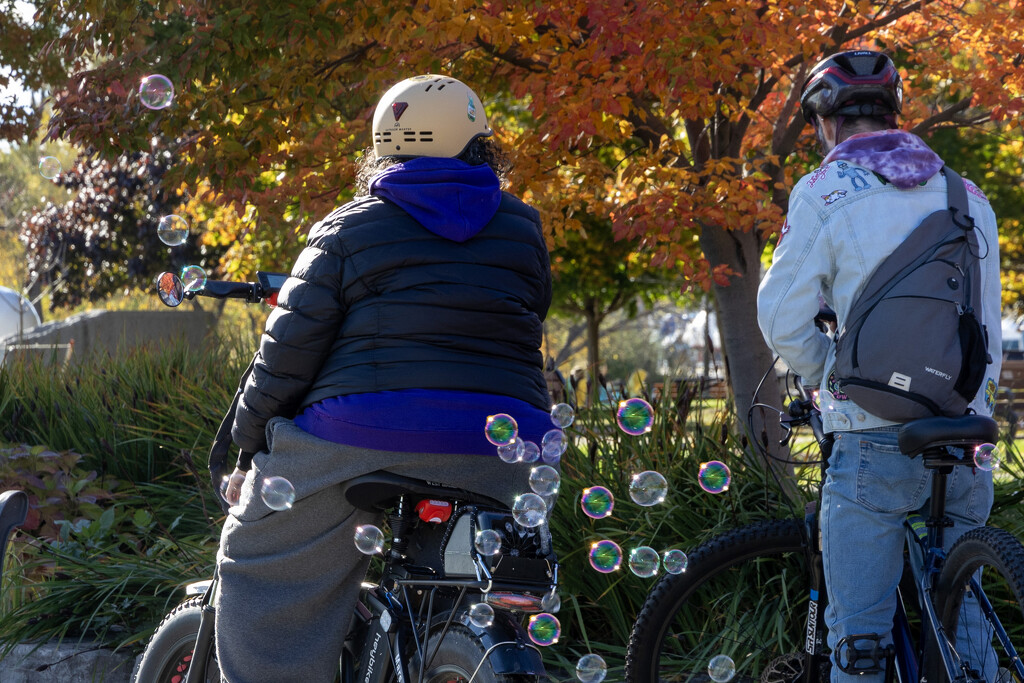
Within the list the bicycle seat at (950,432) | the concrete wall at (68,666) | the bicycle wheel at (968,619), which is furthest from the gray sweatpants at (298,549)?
the concrete wall at (68,666)

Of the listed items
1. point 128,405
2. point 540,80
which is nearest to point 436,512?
point 540,80

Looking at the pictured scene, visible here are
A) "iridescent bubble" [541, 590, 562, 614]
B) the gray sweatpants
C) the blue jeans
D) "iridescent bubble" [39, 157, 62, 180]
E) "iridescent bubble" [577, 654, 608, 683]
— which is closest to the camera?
"iridescent bubble" [541, 590, 562, 614]

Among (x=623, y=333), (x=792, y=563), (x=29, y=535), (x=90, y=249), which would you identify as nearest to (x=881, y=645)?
(x=792, y=563)

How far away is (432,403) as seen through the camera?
2.41 meters

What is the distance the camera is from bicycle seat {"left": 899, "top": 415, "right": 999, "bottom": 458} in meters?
2.47

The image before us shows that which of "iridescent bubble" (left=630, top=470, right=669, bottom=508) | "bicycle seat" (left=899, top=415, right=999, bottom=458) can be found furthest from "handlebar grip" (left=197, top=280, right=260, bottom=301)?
"bicycle seat" (left=899, top=415, right=999, bottom=458)

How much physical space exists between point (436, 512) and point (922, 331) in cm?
118

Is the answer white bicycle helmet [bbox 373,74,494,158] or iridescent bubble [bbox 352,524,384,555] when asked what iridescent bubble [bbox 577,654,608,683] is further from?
white bicycle helmet [bbox 373,74,494,158]

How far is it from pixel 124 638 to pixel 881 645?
111 inches

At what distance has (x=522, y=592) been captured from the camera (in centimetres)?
230

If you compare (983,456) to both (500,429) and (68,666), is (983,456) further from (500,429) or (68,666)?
(68,666)

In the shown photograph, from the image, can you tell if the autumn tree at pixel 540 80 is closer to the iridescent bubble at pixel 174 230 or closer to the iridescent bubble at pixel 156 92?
the iridescent bubble at pixel 156 92

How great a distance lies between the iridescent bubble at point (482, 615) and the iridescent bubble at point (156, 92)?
10.1 feet

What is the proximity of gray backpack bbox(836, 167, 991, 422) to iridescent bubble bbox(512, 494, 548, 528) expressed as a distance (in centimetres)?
79
